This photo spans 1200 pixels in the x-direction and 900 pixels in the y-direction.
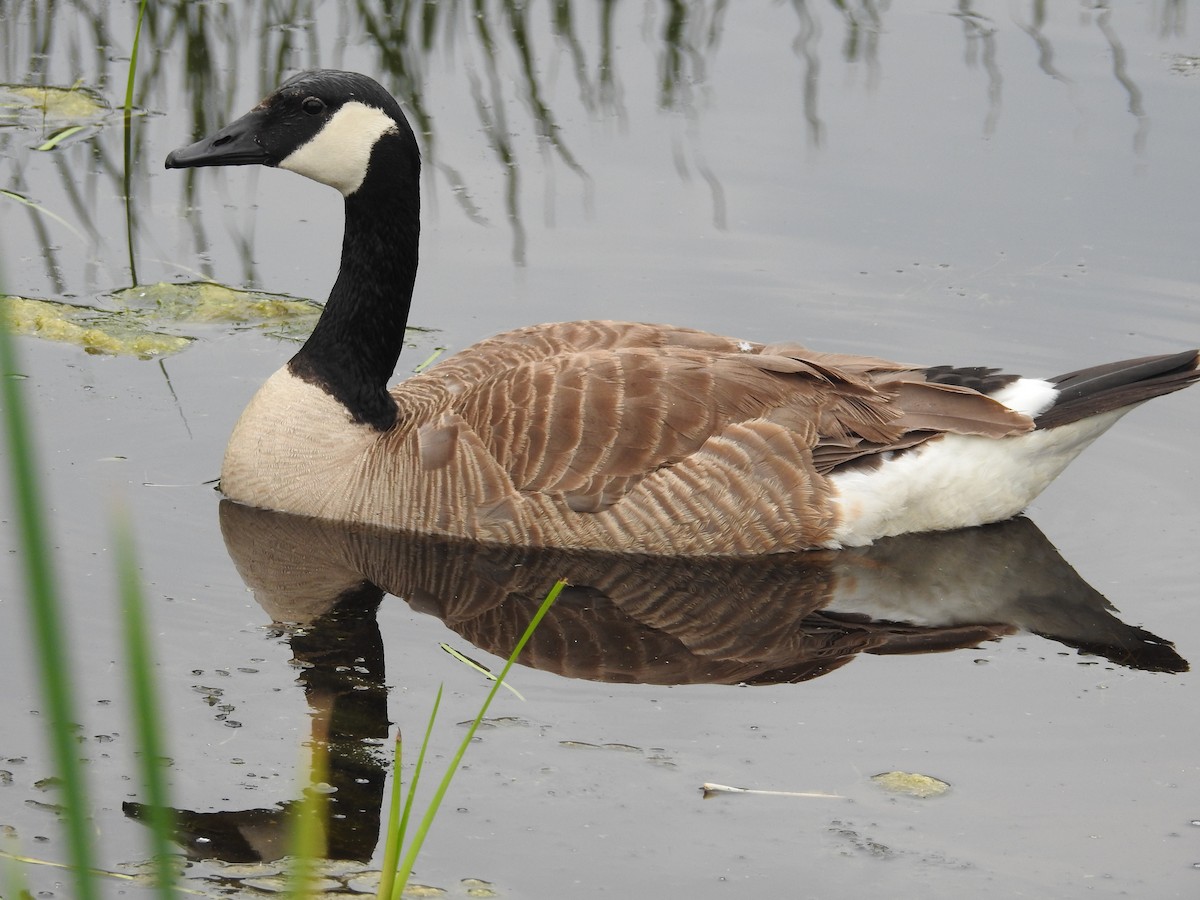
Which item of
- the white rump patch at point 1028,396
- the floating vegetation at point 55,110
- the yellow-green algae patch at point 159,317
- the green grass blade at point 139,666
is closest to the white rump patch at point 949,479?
the white rump patch at point 1028,396

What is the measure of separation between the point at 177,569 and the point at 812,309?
13.5 feet

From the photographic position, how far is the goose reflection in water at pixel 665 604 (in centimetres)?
649

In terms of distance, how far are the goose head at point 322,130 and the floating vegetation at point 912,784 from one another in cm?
371

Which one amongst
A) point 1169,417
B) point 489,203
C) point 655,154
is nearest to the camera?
point 1169,417

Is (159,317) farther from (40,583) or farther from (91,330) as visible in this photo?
(40,583)

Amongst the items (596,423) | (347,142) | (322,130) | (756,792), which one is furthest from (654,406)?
(756,792)

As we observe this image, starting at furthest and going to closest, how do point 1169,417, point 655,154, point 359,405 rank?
point 655,154 < point 1169,417 < point 359,405

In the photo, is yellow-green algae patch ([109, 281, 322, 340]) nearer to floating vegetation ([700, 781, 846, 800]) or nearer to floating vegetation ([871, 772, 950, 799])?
floating vegetation ([700, 781, 846, 800])

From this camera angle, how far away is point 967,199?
10.7 m

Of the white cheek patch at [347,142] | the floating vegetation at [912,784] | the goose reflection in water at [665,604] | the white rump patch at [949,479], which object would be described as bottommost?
the floating vegetation at [912,784]

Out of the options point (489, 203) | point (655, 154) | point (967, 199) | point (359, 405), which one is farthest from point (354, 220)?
point (967, 199)

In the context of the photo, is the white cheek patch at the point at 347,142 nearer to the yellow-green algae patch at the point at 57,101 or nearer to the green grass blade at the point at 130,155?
the green grass blade at the point at 130,155

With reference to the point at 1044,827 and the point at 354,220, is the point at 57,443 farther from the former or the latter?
the point at 1044,827

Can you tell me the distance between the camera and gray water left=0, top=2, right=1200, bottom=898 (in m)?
5.36
